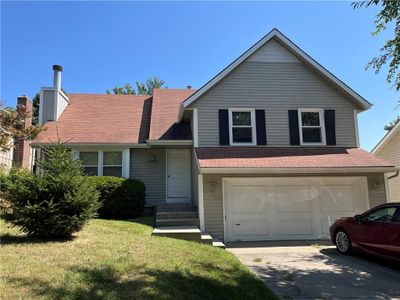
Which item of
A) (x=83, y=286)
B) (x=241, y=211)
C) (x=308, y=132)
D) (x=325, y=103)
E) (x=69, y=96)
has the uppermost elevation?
(x=69, y=96)

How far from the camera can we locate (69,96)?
19.6 meters

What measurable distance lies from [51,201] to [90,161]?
25.2 ft

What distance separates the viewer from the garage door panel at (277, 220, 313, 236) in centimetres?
1305

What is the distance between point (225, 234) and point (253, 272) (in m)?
4.57

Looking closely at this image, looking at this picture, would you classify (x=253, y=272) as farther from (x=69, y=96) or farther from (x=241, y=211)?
(x=69, y=96)

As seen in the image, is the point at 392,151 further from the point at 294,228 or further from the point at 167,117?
the point at 167,117

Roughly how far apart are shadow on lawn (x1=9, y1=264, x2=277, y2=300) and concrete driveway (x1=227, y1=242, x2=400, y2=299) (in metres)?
0.75

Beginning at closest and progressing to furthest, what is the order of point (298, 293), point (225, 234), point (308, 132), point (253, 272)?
point (298, 293) < point (253, 272) < point (225, 234) < point (308, 132)

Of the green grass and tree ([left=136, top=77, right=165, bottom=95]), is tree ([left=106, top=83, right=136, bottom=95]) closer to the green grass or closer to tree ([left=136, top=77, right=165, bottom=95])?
tree ([left=136, top=77, right=165, bottom=95])

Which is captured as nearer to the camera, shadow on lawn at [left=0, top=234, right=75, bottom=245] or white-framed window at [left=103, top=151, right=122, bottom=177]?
shadow on lawn at [left=0, top=234, right=75, bottom=245]

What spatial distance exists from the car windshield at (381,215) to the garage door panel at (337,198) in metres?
3.74

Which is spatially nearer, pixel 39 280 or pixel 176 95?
pixel 39 280

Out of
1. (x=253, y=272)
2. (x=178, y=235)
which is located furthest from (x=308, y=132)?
(x=253, y=272)

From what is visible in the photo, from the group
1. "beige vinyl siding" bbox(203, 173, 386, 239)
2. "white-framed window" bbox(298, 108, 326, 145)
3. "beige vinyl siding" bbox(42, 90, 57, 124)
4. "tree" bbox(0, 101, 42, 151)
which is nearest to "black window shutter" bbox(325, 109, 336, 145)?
"white-framed window" bbox(298, 108, 326, 145)
